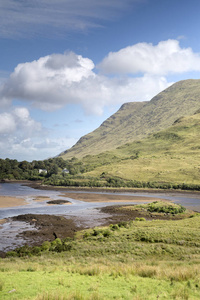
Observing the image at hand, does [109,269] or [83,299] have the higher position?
[83,299]

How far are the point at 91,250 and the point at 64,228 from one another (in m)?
22.8

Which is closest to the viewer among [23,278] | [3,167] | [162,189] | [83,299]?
[83,299]

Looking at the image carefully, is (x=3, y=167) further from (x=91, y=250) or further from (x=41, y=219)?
(x=91, y=250)

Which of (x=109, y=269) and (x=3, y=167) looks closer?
(x=109, y=269)

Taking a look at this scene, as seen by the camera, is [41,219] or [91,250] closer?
[91,250]

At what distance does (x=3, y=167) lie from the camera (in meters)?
191

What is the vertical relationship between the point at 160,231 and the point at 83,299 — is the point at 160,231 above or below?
below

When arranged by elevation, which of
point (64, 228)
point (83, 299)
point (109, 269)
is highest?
point (83, 299)

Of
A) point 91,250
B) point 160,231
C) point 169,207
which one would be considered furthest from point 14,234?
point 169,207

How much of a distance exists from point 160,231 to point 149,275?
22.4 meters

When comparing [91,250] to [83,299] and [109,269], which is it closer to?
[109,269]

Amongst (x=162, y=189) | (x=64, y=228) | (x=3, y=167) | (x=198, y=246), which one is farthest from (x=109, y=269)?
(x=3, y=167)

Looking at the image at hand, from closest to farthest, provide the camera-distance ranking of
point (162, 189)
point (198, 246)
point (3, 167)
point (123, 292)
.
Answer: point (123, 292) < point (198, 246) < point (162, 189) < point (3, 167)

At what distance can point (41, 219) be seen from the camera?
57.9 meters
